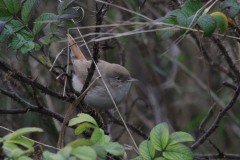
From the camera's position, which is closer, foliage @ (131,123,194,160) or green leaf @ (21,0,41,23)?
foliage @ (131,123,194,160)

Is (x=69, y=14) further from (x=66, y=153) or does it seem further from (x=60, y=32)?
(x=66, y=153)

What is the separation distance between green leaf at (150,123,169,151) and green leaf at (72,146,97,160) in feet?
1.52

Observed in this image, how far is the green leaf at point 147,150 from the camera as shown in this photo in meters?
1.30

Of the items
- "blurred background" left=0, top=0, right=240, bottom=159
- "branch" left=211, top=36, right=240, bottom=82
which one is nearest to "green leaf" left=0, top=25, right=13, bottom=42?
"branch" left=211, top=36, right=240, bottom=82

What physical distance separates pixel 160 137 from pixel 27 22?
1212 millimetres

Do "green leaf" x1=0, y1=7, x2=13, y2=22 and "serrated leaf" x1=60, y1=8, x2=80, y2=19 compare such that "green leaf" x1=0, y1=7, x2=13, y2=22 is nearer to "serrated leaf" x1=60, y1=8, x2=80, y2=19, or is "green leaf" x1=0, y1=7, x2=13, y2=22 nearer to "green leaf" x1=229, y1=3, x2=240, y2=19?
"serrated leaf" x1=60, y1=8, x2=80, y2=19

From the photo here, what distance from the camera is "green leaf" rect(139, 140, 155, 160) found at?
1299 millimetres

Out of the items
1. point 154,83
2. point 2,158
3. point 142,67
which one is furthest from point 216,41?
point 142,67

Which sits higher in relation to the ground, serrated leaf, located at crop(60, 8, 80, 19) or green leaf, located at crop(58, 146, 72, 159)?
serrated leaf, located at crop(60, 8, 80, 19)

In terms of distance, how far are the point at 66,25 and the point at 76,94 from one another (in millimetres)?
612

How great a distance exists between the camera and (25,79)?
1863mm

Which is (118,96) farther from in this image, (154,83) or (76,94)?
(154,83)

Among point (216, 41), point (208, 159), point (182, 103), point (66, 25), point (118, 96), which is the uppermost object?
point (66, 25)

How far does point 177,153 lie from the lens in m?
1.29
